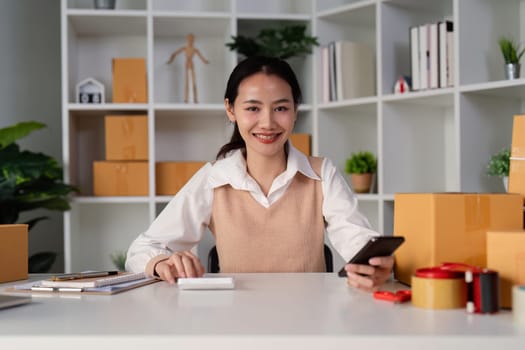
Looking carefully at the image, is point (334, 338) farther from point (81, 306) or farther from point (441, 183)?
point (441, 183)

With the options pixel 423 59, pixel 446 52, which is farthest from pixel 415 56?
pixel 446 52

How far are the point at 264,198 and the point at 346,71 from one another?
60.4 inches

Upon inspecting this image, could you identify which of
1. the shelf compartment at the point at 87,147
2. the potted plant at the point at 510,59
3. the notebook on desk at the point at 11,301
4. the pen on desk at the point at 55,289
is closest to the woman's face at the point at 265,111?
the pen on desk at the point at 55,289

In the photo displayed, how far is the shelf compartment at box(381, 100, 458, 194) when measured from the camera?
3051 mm

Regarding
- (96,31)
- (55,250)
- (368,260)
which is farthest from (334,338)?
(55,250)

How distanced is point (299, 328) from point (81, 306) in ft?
1.40

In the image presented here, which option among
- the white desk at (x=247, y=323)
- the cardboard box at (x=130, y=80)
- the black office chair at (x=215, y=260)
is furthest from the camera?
the cardboard box at (x=130, y=80)

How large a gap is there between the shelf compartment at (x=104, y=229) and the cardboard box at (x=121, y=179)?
1.14 feet

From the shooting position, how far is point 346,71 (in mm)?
3199

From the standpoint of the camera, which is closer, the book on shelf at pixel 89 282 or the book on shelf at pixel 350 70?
the book on shelf at pixel 89 282

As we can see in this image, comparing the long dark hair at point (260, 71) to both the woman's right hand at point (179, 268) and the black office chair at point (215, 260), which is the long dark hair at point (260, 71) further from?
the woman's right hand at point (179, 268)

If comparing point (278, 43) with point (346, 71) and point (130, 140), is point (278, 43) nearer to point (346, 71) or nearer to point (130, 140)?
point (346, 71)

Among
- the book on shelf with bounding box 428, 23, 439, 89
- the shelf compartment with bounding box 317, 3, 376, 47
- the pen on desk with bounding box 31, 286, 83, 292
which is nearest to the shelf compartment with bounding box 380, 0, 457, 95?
the shelf compartment with bounding box 317, 3, 376, 47

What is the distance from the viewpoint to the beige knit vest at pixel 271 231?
1.84m
